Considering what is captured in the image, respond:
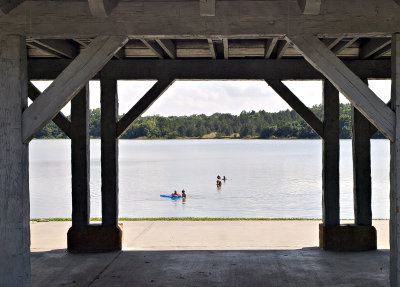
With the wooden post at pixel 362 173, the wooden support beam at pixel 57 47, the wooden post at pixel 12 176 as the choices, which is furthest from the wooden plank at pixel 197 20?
the wooden post at pixel 362 173

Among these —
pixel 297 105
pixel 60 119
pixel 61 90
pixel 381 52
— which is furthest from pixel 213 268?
pixel 381 52

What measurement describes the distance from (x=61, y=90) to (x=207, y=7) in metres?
1.79

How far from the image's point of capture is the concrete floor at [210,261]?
281 inches

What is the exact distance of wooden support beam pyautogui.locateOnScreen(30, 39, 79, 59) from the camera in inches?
303

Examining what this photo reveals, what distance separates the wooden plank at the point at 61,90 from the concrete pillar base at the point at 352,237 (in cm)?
605

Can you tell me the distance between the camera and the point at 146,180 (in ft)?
154

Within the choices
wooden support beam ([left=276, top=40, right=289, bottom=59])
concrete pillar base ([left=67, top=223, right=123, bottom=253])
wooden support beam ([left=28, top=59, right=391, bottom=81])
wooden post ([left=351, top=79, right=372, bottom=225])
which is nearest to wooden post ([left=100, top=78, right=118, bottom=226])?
concrete pillar base ([left=67, top=223, right=123, bottom=253])

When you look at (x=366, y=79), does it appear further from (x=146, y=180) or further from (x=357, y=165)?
(x=146, y=180)

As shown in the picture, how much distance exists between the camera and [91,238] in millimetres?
9102

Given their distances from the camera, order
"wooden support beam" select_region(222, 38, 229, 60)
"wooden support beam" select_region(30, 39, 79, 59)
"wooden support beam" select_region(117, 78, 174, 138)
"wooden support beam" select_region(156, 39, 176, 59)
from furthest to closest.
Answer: "wooden support beam" select_region(117, 78, 174, 138) < "wooden support beam" select_region(156, 39, 176, 59) < "wooden support beam" select_region(222, 38, 229, 60) < "wooden support beam" select_region(30, 39, 79, 59)

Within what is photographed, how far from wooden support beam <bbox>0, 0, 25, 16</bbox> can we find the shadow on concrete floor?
13.0ft

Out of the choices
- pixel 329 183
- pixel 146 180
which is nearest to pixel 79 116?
pixel 329 183

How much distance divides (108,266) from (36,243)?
2948mm

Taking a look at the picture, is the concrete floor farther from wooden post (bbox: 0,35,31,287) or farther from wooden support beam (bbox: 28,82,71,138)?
wooden support beam (bbox: 28,82,71,138)
